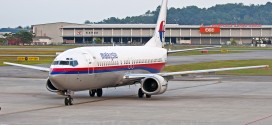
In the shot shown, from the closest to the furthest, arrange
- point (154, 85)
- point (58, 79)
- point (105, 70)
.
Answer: point (58, 79)
point (105, 70)
point (154, 85)

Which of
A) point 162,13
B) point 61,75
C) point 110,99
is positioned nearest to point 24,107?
point 61,75

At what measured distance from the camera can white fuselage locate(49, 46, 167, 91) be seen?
36688 mm

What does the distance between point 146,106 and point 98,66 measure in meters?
4.69

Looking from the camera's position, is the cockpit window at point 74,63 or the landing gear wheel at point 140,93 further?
the landing gear wheel at point 140,93

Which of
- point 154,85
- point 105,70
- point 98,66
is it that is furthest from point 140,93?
point 98,66

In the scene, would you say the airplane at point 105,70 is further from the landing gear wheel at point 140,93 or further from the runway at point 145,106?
the runway at point 145,106

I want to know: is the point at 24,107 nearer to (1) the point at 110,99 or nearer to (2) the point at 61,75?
(2) the point at 61,75

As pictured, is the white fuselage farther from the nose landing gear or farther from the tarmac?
the tarmac

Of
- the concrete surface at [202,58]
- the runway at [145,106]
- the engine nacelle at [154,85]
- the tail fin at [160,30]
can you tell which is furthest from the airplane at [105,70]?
the concrete surface at [202,58]

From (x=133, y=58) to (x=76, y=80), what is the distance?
747cm

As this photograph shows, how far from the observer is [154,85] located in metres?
40.7

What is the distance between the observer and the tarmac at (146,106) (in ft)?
96.5

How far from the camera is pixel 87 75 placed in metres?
38.0

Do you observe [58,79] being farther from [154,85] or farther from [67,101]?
[154,85]
